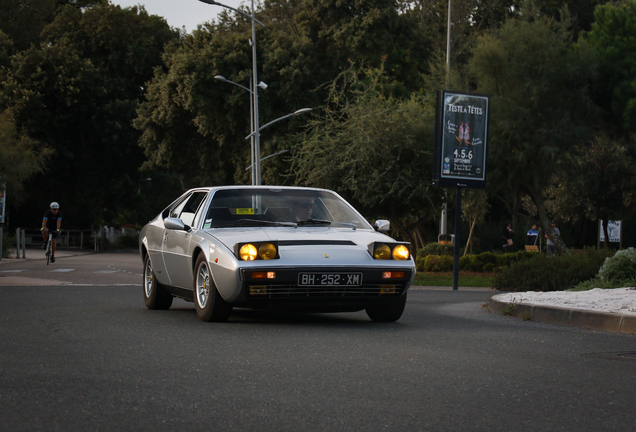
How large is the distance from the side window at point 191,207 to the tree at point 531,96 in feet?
62.7

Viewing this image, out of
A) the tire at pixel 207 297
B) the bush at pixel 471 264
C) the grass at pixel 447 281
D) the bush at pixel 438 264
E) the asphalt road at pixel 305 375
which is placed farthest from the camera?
the bush at pixel 438 264

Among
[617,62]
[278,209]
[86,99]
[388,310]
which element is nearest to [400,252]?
[388,310]

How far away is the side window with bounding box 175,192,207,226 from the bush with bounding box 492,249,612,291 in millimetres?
7109

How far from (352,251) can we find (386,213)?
22.8 m

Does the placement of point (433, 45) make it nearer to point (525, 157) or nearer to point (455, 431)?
point (525, 157)

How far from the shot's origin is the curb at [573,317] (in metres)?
9.03

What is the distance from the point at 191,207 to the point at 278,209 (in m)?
1.18

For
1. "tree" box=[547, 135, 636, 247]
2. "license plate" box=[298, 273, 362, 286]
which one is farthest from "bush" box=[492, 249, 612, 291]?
"tree" box=[547, 135, 636, 247]

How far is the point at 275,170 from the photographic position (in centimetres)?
4119

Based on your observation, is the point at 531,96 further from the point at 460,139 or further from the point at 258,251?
the point at 258,251

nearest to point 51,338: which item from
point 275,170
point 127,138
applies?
point 275,170

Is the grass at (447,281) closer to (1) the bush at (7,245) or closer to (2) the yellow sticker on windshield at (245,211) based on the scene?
(2) the yellow sticker on windshield at (245,211)

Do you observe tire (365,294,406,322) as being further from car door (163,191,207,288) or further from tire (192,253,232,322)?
car door (163,191,207,288)

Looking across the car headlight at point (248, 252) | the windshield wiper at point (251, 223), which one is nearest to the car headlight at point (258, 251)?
the car headlight at point (248, 252)
